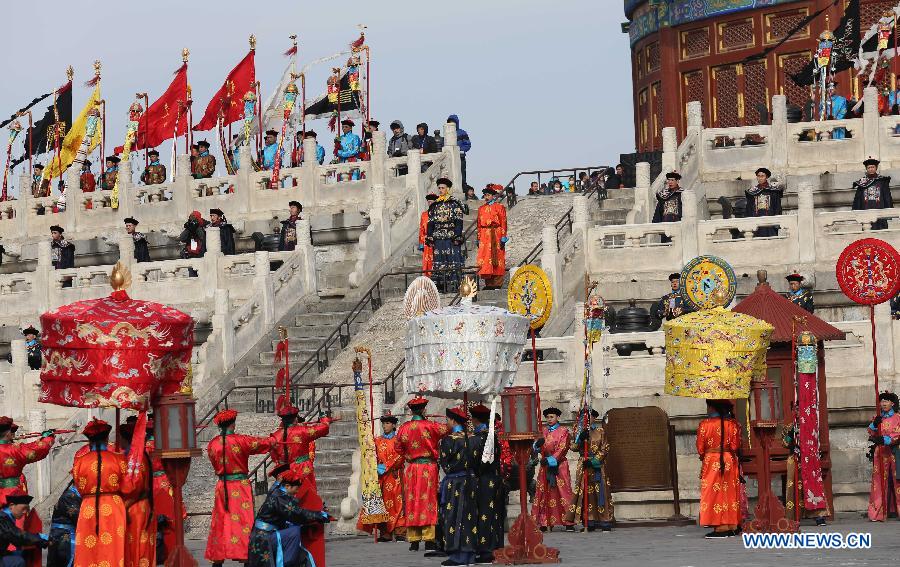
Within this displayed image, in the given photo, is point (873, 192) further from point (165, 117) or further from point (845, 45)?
point (165, 117)

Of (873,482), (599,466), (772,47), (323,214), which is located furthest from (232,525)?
(772,47)

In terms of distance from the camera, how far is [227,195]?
35.1 meters

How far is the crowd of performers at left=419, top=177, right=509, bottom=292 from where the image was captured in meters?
29.3

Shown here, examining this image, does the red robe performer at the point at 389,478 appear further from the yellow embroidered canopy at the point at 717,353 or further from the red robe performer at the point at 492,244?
the red robe performer at the point at 492,244

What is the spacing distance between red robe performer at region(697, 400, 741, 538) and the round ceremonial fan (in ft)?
10.0

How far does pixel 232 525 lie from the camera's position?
20.3m

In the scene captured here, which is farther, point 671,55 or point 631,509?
point 671,55

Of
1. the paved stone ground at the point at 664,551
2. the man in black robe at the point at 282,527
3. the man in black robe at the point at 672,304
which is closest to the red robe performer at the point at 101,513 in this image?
the man in black robe at the point at 282,527

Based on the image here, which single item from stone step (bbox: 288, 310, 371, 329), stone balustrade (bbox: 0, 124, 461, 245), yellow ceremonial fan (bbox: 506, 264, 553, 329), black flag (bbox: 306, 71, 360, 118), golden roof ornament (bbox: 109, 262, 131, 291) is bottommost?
stone step (bbox: 288, 310, 371, 329)

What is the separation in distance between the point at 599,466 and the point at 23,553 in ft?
25.8

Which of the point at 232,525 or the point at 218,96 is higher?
the point at 218,96

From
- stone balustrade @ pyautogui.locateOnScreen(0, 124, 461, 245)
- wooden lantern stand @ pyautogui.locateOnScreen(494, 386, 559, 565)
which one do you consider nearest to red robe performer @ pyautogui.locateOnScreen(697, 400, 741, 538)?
wooden lantern stand @ pyautogui.locateOnScreen(494, 386, 559, 565)

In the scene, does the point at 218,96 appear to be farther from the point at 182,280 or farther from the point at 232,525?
the point at 232,525

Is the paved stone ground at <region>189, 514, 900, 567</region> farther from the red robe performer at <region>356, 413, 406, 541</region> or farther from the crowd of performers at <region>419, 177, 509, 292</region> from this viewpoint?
the crowd of performers at <region>419, 177, 509, 292</region>
